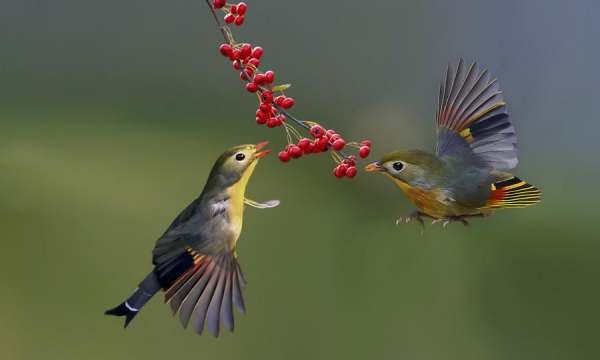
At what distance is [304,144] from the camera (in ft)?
4.64

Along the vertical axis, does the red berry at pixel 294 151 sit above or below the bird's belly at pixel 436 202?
above

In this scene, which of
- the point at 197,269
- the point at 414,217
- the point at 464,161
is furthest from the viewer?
the point at 414,217

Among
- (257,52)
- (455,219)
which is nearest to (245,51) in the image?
(257,52)

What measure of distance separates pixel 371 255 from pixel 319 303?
141 millimetres

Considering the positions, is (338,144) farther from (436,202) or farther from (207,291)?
(207,291)

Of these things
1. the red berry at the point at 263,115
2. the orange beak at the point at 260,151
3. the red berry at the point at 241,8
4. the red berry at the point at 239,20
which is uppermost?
the red berry at the point at 241,8

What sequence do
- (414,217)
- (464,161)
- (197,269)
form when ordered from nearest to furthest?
(197,269) < (464,161) < (414,217)

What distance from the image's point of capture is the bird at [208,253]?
1379mm

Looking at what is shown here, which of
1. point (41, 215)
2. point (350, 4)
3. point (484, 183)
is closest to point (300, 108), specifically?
point (350, 4)

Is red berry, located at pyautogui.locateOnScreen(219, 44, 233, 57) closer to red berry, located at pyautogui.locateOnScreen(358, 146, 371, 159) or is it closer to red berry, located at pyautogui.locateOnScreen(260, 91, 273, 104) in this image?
red berry, located at pyautogui.locateOnScreen(260, 91, 273, 104)

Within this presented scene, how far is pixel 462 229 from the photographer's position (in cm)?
166

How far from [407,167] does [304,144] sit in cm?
19

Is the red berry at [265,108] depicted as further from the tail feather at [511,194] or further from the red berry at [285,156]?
the tail feather at [511,194]

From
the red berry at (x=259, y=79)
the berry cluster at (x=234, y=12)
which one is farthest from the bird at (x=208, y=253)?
the berry cluster at (x=234, y=12)
